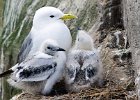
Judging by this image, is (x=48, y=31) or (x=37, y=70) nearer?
(x=37, y=70)

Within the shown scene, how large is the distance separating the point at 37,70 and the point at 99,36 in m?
1.50

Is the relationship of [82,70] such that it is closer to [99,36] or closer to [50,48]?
[50,48]

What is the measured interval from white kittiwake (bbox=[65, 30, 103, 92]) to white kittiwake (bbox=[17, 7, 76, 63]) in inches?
16.2

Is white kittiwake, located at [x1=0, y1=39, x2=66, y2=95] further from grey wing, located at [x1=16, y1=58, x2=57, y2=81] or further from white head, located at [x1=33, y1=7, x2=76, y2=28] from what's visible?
white head, located at [x1=33, y1=7, x2=76, y2=28]

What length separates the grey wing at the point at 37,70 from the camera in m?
5.74

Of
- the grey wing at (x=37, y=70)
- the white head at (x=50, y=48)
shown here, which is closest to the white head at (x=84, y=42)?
the white head at (x=50, y=48)

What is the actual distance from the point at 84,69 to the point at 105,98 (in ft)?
1.65

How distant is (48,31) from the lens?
21.4 feet

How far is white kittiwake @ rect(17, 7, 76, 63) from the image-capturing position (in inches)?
254

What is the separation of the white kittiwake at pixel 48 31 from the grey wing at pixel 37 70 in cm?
57

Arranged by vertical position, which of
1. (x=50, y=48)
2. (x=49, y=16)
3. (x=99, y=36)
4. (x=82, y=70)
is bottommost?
(x=82, y=70)

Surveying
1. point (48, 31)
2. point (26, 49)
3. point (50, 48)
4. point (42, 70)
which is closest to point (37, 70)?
point (42, 70)

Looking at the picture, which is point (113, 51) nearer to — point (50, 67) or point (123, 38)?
point (123, 38)

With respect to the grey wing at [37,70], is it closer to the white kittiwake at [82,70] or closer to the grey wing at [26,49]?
the white kittiwake at [82,70]
